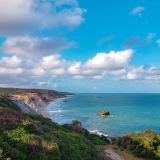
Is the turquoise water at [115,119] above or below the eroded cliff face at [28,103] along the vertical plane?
below

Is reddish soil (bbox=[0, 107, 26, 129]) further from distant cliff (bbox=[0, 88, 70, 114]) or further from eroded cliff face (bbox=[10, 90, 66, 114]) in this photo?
eroded cliff face (bbox=[10, 90, 66, 114])

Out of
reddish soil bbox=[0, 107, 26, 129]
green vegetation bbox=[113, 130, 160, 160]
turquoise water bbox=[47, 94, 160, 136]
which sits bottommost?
turquoise water bbox=[47, 94, 160, 136]

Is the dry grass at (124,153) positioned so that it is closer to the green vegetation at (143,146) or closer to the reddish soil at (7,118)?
the green vegetation at (143,146)

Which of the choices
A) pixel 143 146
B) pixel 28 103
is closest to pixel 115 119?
pixel 143 146

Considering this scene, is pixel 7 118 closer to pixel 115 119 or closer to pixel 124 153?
pixel 124 153

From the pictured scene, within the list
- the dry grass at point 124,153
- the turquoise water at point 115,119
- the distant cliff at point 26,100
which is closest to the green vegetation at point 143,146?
the dry grass at point 124,153

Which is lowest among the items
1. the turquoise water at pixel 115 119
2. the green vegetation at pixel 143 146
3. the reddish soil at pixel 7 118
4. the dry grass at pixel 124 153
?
the turquoise water at pixel 115 119

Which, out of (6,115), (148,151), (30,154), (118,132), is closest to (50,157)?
(30,154)

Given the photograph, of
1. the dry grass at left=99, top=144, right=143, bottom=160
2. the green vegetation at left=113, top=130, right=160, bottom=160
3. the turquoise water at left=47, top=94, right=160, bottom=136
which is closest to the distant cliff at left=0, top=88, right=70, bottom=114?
the turquoise water at left=47, top=94, right=160, bottom=136

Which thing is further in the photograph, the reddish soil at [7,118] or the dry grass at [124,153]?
the dry grass at [124,153]

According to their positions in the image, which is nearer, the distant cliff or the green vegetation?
the green vegetation
